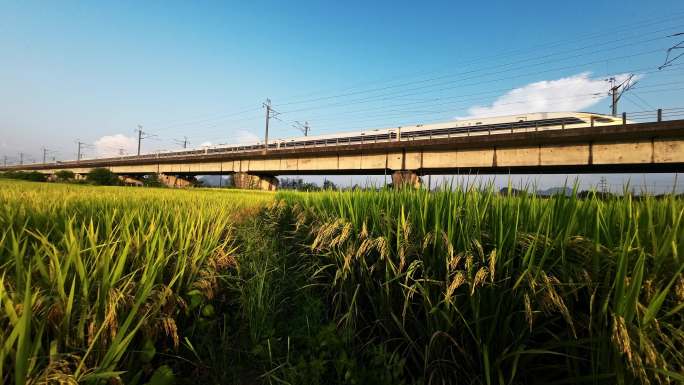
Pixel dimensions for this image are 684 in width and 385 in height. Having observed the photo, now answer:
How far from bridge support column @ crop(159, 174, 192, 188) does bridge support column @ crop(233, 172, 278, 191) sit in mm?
15412

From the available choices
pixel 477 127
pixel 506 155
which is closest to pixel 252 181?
pixel 477 127

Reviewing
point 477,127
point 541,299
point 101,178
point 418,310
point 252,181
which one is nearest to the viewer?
point 541,299

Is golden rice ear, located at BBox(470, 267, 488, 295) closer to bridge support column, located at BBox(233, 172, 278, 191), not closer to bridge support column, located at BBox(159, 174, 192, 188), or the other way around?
bridge support column, located at BBox(233, 172, 278, 191)

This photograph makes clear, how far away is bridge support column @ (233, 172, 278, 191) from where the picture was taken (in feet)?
105

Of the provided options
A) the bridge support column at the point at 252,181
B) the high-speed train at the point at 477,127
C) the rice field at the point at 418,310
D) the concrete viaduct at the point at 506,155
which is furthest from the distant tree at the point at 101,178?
the rice field at the point at 418,310

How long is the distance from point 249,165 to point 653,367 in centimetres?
3292

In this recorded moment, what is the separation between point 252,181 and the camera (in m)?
32.8

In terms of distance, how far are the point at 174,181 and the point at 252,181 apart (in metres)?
19.1

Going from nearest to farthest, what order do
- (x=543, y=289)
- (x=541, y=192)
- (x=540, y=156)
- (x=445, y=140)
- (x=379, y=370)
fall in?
(x=543, y=289), (x=379, y=370), (x=541, y=192), (x=540, y=156), (x=445, y=140)

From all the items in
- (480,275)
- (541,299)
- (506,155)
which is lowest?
(541,299)

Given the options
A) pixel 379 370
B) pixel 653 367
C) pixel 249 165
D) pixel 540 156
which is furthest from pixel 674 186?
pixel 249 165

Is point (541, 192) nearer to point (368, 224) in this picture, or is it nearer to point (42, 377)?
point (368, 224)

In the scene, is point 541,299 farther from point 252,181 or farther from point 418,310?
point 252,181

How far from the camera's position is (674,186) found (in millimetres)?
2197
